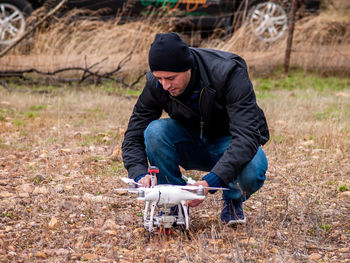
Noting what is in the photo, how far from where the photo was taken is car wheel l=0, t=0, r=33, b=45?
8719 millimetres

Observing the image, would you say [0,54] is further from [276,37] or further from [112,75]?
[276,37]

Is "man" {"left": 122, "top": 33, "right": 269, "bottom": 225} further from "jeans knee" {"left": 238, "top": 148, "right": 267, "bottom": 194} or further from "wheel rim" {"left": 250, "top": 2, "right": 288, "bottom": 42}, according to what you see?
"wheel rim" {"left": 250, "top": 2, "right": 288, "bottom": 42}

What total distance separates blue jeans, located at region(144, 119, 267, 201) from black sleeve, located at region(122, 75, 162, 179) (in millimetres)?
58

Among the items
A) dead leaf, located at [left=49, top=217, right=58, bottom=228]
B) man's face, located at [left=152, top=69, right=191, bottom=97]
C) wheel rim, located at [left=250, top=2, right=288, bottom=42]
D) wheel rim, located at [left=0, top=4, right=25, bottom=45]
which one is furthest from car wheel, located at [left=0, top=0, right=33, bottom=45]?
man's face, located at [left=152, top=69, right=191, bottom=97]

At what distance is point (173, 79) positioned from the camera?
296 centimetres

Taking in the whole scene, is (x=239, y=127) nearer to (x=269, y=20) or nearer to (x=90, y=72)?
(x=90, y=72)

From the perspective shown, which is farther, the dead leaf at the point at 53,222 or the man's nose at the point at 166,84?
the dead leaf at the point at 53,222

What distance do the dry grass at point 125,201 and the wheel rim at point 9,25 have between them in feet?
7.93

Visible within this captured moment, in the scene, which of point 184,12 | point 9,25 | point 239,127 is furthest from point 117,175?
point 184,12

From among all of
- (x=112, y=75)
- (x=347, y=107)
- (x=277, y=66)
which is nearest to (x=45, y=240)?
(x=347, y=107)

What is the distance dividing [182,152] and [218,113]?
40 cm

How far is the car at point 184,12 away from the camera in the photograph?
29.0 ft

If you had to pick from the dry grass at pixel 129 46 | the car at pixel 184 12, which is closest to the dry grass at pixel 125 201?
the dry grass at pixel 129 46

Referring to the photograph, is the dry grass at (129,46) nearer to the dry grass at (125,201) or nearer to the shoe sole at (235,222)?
the dry grass at (125,201)
